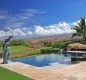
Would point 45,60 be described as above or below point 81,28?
below

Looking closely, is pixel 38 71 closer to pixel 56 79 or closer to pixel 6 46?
pixel 56 79

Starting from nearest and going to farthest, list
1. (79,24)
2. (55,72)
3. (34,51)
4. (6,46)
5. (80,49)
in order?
(55,72)
(6,46)
(80,49)
(34,51)
(79,24)

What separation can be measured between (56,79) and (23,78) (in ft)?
Result: 5.95

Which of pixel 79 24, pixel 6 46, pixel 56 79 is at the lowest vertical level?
pixel 56 79

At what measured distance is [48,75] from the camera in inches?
493

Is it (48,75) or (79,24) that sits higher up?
(79,24)

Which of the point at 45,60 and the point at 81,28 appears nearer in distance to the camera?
the point at 45,60

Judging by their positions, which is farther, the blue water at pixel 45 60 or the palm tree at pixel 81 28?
the palm tree at pixel 81 28

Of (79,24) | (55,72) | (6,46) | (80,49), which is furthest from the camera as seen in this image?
(79,24)

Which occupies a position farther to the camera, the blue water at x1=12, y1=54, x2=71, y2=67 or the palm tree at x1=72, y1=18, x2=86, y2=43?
the palm tree at x1=72, y1=18, x2=86, y2=43

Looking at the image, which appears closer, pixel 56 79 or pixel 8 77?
pixel 56 79

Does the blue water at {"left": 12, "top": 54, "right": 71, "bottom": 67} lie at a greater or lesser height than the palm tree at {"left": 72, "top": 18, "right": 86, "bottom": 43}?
lesser

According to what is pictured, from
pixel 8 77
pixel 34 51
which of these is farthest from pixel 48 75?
pixel 34 51

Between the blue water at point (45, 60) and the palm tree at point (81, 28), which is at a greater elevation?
the palm tree at point (81, 28)
